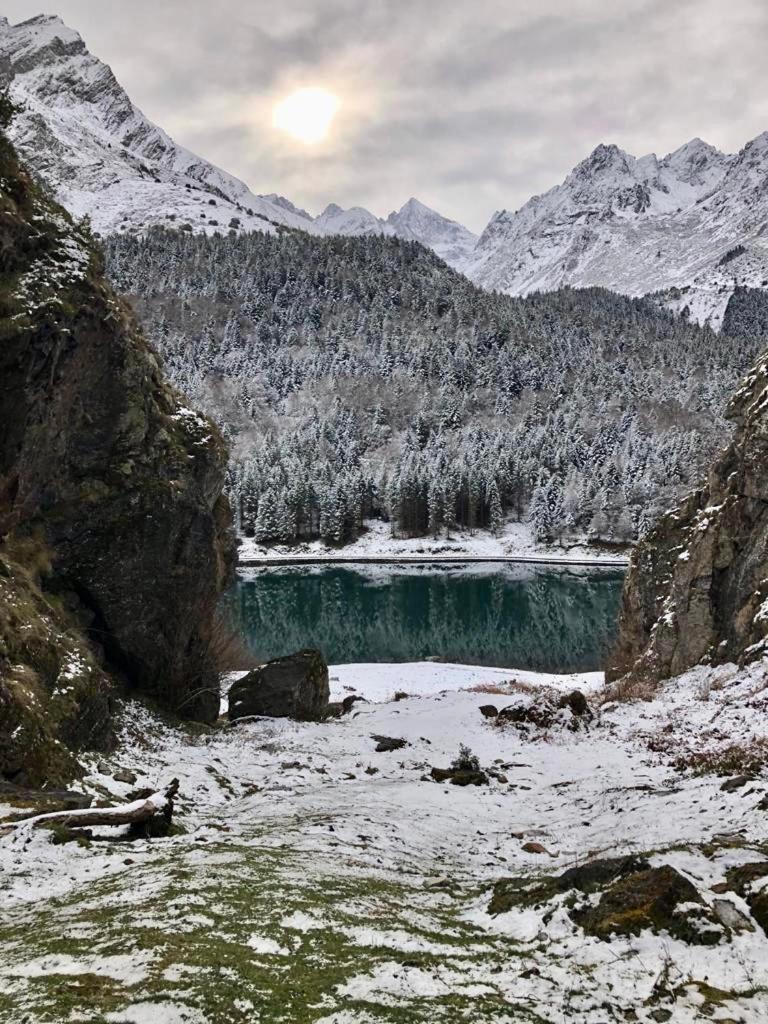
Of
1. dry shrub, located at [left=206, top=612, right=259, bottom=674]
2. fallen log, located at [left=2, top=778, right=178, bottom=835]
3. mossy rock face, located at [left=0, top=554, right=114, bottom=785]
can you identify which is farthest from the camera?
dry shrub, located at [left=206, top=612, right=259, bottom=674]

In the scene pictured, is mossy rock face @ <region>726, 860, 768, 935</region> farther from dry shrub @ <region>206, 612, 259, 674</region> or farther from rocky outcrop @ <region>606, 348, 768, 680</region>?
dry shrub @ <region>206, 612, 259, 674</region>

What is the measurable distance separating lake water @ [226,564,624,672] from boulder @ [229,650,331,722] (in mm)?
32903

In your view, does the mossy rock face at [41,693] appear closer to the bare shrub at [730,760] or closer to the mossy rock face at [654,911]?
the mossy rock face at [654,911]

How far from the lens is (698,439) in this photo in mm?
161125

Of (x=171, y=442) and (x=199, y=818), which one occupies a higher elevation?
(x=171, y=442)

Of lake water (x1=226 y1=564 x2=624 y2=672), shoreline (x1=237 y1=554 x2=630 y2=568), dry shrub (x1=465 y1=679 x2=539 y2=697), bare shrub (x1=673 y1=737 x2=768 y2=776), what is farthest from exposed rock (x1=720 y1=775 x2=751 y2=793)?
shoreline (x1=237 y1=554 x2=630 y2=568)

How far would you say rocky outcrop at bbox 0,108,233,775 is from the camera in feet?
63.3

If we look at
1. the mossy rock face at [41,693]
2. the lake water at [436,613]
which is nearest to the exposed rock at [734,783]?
the mossy rock face at [41,693]

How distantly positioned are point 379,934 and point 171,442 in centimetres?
2157

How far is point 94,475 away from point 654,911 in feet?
69.4

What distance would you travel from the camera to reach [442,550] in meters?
134

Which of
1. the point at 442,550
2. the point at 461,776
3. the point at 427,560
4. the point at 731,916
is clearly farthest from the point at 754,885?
the point at 442,550

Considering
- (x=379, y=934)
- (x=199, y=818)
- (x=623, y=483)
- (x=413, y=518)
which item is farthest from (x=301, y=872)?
(x=623, y=483)

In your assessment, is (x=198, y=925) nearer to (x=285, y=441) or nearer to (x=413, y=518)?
(x=413, y=518)
